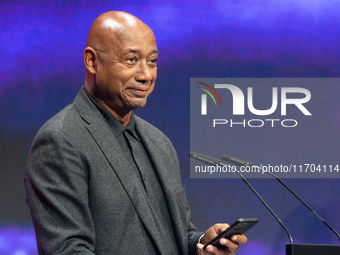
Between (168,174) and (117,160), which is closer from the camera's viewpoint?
(117,160)

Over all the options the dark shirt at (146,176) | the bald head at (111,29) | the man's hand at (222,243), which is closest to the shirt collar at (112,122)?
the dark shirt at (146,176)

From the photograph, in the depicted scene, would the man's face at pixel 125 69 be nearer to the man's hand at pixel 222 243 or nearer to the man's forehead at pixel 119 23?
the man's forehead at pixel 119 23

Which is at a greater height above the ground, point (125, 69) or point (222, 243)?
point (125, 69)

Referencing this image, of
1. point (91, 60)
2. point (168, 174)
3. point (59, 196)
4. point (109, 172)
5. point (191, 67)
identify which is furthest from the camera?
point (191, 67)

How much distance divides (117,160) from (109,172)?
0.06 meters

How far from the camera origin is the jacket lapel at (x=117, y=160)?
4.79 ft

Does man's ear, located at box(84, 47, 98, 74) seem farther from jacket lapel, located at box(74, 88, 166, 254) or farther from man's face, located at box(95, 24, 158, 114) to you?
jacket lapel, located at box(74, 88, 166, 254)

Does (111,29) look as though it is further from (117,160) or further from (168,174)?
(168,174)

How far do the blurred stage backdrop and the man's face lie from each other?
1.77 meters

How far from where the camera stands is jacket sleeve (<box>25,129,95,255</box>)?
51.5 inches

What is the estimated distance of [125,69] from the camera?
1.53 metres

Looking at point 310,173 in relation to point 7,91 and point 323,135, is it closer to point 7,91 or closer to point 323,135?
point 323,135

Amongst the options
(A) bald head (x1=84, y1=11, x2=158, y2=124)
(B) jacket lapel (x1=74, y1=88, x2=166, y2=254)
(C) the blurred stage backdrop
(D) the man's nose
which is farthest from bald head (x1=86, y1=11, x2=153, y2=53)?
(C) the blurred stage backdrop

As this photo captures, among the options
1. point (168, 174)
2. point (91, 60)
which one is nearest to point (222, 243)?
point (168, 174)
